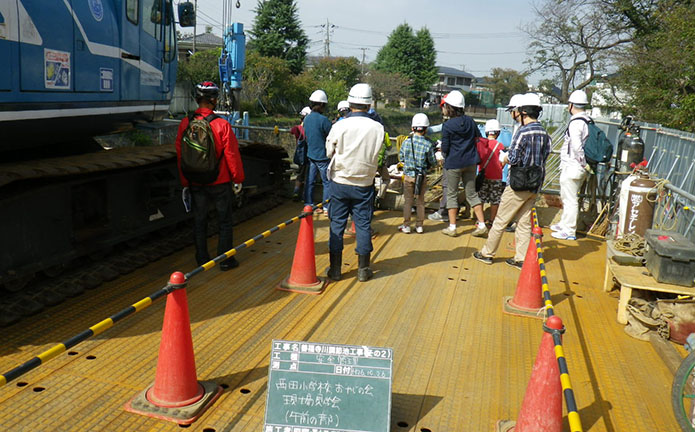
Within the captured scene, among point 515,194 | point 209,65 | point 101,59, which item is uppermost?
point 209,65

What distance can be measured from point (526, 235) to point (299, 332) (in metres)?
3.02

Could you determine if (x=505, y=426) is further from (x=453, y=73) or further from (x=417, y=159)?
(x=453, y=73)

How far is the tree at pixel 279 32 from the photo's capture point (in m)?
45.2

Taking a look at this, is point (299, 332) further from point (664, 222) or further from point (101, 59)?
point (664, 222)

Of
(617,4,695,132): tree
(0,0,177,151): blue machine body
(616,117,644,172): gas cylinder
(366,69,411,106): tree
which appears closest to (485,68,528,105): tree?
(366,69,411,106): tree

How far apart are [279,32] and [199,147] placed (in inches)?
1692

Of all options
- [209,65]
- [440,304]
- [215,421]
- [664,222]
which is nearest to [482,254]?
[440,304]

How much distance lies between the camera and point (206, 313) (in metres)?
4.62

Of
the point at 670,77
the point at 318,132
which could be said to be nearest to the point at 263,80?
the point at 670,77

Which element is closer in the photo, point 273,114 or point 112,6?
point 112,6

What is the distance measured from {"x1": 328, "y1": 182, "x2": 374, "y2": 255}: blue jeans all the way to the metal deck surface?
46 cm

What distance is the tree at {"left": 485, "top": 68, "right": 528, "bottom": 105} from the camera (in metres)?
73.5

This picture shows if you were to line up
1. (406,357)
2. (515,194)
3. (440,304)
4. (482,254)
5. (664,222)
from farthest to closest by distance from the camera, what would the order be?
(664,222) → (482,254) → (515,194) → (440,304) → (406,357)

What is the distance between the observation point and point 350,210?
5488 millimetres
